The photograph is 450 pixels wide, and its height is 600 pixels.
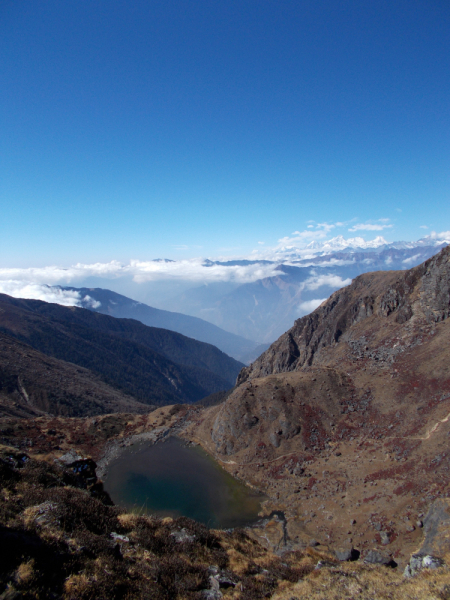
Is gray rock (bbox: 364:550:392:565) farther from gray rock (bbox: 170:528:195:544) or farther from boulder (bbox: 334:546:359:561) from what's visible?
gray rock (bbox: 170:528:195:544)

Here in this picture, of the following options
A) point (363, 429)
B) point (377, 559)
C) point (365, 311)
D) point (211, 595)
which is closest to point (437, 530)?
point (377, 559)

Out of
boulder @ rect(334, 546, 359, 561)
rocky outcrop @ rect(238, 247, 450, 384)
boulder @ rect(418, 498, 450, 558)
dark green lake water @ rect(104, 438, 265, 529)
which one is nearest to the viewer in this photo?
boulder @ rect(418, 498, 450, 558)

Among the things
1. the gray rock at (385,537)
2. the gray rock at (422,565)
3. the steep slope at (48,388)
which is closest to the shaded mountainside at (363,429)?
the gray rock at (385,537)

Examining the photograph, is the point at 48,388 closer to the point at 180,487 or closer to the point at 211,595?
the point at 180,487

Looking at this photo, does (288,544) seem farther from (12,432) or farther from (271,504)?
(12,432)

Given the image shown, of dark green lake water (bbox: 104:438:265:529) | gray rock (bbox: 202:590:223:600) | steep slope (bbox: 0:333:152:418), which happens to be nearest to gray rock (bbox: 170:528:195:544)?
gray rock (bbox: 202:590:223:600)

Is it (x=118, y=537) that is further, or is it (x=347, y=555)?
(x=347, y=555)
